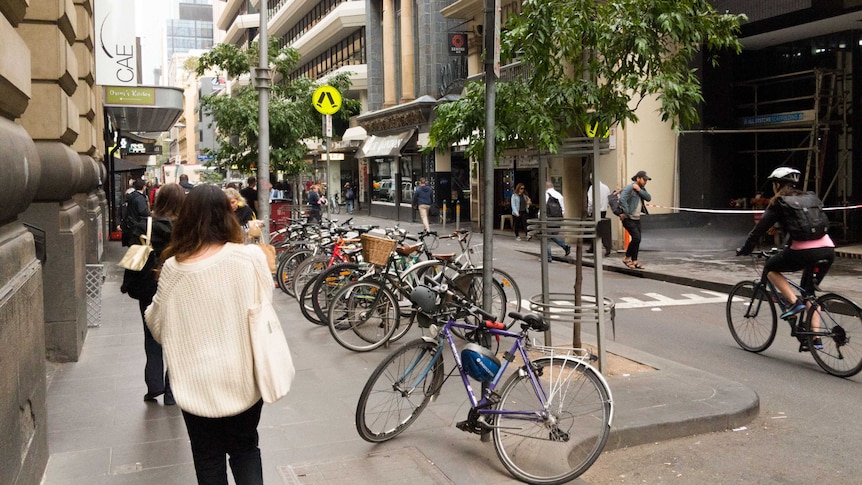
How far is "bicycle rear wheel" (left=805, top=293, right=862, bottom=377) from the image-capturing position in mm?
7453

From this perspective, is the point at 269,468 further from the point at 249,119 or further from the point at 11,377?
the point at 249,119

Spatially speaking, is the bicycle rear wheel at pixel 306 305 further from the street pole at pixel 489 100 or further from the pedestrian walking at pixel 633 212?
the pedestrian walking at pixel 633 212

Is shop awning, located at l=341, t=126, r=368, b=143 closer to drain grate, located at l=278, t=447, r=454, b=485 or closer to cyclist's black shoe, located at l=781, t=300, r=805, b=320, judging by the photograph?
cyclist's black shoe, located at l=781, t=300, r=805, b=320

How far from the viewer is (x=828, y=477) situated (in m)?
5.18

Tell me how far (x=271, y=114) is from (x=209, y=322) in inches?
631

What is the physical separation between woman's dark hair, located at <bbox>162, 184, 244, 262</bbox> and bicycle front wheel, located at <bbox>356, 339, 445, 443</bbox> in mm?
2032

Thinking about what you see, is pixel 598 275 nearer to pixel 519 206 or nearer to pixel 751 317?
pixel 751 317

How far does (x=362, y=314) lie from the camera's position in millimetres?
8664

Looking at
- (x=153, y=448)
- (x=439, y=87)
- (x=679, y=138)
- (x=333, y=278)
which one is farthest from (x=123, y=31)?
(x=439, y=87)

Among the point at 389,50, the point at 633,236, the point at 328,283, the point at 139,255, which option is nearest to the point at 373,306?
the point at 328,283

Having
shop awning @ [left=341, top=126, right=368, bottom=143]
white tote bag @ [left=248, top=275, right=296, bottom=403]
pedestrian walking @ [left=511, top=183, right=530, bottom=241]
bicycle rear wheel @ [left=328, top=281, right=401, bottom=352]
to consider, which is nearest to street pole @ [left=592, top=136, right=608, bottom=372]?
bicycle rear wheel @ [left=328, top=281, right=401, bottom=352]

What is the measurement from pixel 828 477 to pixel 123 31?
12.1m

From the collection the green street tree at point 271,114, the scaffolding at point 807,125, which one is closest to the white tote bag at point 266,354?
the green street tree at point 271,114

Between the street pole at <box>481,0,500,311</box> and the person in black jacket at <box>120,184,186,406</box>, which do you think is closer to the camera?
the street pole at <box>481,0,500,311</box>
